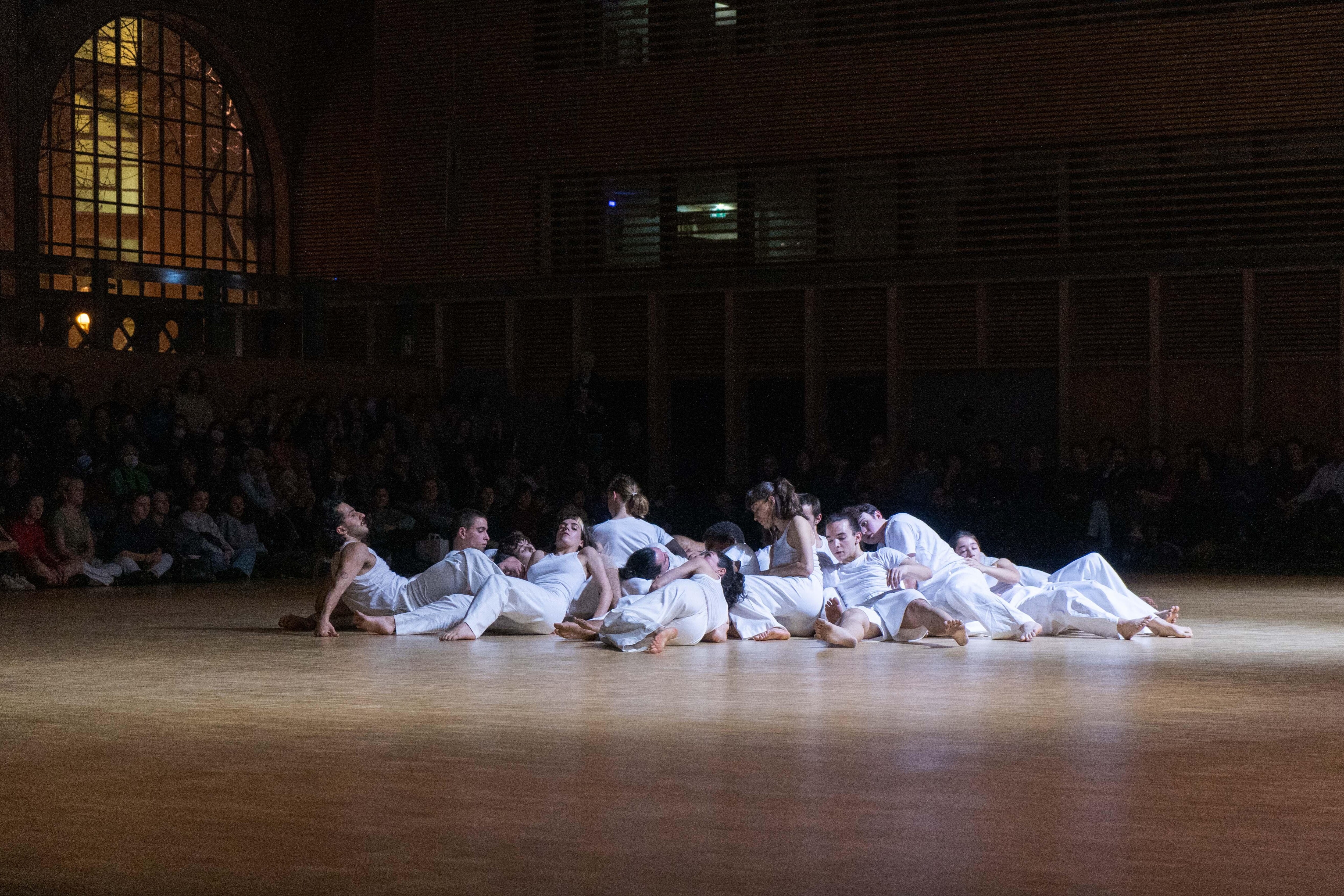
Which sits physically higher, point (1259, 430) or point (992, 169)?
point (992, 169)

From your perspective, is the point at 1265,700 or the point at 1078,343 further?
the point at 1078,343

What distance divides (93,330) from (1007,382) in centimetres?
1053

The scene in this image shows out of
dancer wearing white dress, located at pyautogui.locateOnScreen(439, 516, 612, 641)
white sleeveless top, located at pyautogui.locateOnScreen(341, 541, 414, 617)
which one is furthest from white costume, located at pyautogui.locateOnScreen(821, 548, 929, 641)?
white sleeveless top, located at pyautogui.locateOnScreen(341, 541, 414, 617)

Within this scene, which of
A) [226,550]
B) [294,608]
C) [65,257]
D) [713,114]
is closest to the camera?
[294,608]

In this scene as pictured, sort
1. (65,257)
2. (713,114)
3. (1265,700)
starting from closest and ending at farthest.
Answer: (1265,700) < (65,257) < (713,114)

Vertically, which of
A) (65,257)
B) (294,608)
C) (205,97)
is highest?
(205,97)

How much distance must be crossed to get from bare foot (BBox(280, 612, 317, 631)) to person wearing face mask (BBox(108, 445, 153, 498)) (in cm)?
569

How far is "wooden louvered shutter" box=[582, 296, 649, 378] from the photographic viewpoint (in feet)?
75.7

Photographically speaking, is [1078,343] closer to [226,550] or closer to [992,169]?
[992,169]

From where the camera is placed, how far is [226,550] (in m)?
16.7

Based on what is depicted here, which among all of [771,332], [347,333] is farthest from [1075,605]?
[347,333]

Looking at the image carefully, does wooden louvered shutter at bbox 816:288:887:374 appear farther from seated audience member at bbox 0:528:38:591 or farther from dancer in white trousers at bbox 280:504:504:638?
dancer in white trousers at bbox 280:504:504:638

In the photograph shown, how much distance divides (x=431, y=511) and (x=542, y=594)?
730 cm

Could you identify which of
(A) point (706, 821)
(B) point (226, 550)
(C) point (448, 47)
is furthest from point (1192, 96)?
(A) point (706, 821)
